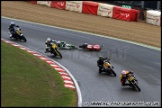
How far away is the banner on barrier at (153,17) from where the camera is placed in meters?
36.5

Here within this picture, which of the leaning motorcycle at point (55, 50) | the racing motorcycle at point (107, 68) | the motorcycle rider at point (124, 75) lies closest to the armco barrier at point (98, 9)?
the leaning motorcycle at point (55, 50)

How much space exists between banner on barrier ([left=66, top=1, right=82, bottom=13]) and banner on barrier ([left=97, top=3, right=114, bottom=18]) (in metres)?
2.28

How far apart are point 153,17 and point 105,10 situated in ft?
16.7

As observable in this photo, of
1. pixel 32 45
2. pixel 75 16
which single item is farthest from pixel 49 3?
pixel 32 45

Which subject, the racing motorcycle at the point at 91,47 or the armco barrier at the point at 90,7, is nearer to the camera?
the racing motorcycle at the point at 91,47

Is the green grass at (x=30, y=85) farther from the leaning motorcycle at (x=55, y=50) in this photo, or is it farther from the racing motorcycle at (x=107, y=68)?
the racing motorcycle at (x=107, y=68)

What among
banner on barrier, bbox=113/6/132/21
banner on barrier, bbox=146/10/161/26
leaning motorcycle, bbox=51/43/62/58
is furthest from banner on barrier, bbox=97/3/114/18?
leaning motorcycle, bbox=51/43/62/58

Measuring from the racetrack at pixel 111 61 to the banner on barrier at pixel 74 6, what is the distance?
36.6 feet

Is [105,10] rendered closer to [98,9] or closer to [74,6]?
[98,9]

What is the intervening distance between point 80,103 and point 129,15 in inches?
1012

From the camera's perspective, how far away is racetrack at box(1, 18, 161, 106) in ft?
48.8

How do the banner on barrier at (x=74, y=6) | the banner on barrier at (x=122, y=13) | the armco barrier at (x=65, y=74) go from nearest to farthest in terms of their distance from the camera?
the armco barrier at (x=65, y=74)
the banner on barrier at (x=122, y=13)
the banner on barrier at (x=74, y=6)

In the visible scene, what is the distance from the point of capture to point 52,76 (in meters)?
16.5

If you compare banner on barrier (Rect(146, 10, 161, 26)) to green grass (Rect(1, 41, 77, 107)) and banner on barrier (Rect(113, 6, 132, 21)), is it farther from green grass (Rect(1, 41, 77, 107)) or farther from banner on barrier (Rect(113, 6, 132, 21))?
green grass (Rect(1, 41, 77, 107))
